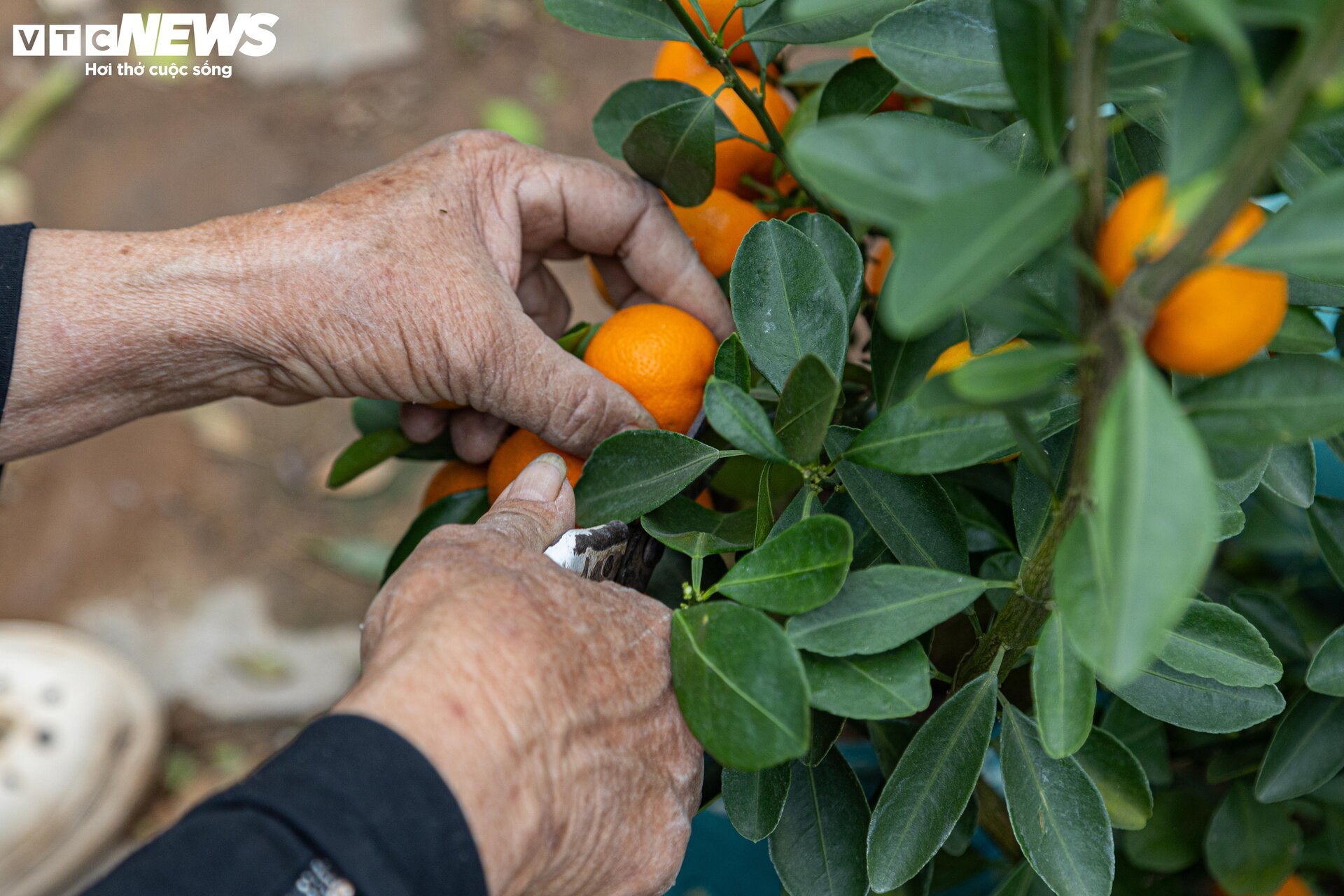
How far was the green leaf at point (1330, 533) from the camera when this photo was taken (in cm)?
69

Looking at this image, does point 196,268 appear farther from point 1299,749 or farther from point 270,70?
point 270,70

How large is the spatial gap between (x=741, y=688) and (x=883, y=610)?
0.29 feet

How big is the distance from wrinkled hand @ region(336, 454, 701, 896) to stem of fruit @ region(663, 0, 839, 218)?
327 millimetres

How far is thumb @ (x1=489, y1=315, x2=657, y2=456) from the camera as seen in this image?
79 cm

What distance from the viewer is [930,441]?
505 millimetres

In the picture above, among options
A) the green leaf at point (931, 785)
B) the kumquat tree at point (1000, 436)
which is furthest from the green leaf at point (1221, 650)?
the green leaf at point (931, 785)

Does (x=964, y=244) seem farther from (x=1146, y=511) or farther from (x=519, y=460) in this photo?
(x=519, y=460)

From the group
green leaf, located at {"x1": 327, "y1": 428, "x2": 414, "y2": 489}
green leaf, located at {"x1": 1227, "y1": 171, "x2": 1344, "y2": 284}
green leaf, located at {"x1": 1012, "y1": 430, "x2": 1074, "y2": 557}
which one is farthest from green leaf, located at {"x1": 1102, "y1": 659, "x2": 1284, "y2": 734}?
green leaf, located at {"x1": 327, "y1": 428, "x2": 414, "y2": 489}

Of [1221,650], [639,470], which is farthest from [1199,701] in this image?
[639,470]

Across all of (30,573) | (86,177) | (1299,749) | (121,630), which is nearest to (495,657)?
(1299,749)

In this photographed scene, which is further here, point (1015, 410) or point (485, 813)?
point (485, 813)

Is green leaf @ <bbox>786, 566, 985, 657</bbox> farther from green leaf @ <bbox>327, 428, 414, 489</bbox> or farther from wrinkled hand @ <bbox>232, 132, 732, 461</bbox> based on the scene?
green leaf @ <bbox>327, 428, 414, 489</bbox>

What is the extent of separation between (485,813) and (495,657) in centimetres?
8

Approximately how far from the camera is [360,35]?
2387 millimetres
